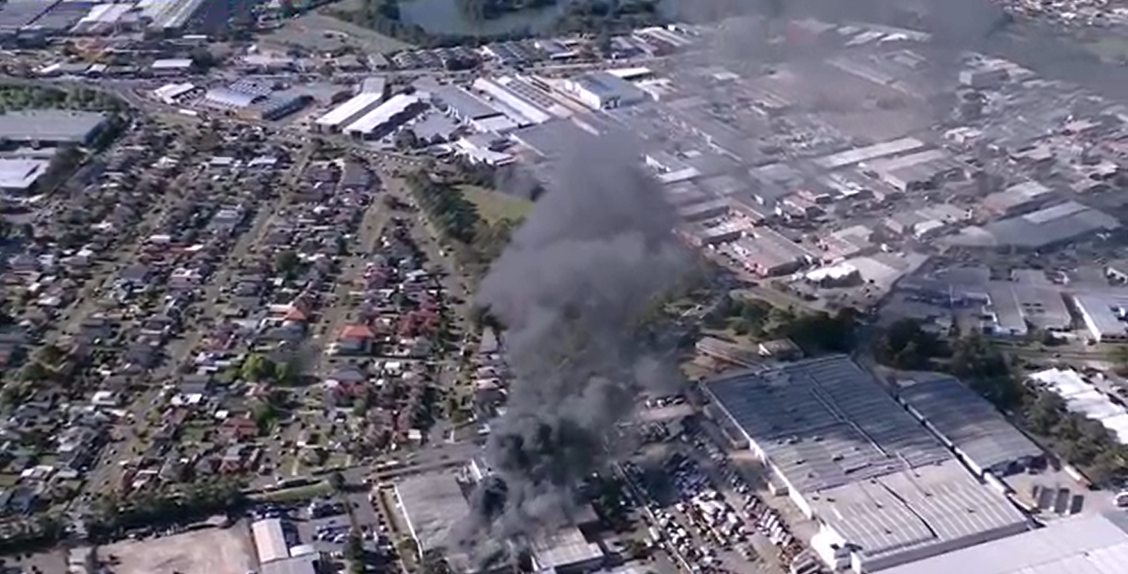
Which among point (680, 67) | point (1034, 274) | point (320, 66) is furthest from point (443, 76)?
point (1034, 274)

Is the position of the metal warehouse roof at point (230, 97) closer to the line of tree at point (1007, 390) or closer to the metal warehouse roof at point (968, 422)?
the line of tree at point (1007, 390)

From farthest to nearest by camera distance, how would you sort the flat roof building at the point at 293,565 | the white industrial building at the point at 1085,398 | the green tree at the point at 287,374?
the green tree at the point at 287,374 → the white industrial building at the point at 1085,398 → the flat roof building at the point at 293,565

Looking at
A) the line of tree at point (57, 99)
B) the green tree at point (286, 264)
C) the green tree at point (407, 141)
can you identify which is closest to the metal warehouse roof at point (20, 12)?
the line of tree at point (57, 99)

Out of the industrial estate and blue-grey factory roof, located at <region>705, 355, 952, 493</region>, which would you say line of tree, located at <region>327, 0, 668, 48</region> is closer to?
the industrial estate

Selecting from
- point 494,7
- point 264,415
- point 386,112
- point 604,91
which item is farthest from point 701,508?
point 494,7

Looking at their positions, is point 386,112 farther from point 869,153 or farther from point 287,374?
point 287,374
